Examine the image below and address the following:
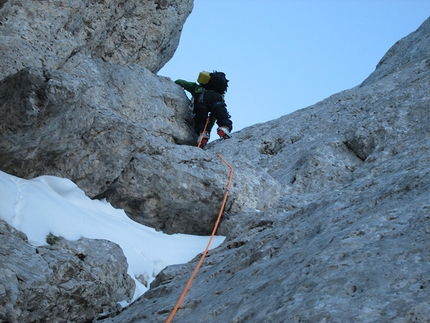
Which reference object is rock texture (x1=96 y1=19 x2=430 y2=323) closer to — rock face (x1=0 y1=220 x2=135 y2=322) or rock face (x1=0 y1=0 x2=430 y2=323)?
rock face (x1=0 y1=0 x2=430 y2=323)

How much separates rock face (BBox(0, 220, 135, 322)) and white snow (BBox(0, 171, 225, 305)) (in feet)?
1.32

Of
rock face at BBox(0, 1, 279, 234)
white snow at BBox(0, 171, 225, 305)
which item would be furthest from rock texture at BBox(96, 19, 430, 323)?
white snow at BBox(0, 171, 225, 305)

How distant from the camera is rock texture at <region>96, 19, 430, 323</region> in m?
3.29

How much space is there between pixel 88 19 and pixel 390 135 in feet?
22.3

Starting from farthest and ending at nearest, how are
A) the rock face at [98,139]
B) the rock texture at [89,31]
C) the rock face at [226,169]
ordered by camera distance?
1. the rock texture at [89,31]
2. the rock face at [98,139]
3. the rock face at [226,169]

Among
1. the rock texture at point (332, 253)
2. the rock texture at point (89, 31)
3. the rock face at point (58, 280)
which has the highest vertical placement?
the rock texture at point (89, 31)

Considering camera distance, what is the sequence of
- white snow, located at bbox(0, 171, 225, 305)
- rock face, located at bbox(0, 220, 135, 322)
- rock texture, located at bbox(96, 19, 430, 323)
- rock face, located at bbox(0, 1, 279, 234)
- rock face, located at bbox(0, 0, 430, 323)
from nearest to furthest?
rock texture, located at bbox(96, 19, 430, 323), rock face, located at bbox(0, 0, 430, 323), rock face, located at bbox(0, 220, 135, 322), white snow, located at bbox(0, 171, 225, 305), rock face, located at bbox(0, 1, 279, 234)

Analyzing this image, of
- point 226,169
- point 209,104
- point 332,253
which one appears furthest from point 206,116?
point 332,253

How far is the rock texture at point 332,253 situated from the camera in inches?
130

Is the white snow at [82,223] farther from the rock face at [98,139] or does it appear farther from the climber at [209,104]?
the climber at [209,104]

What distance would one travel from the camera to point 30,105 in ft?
24.8

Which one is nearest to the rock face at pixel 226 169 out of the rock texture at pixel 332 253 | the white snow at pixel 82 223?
the rock texture at pixel 332 253

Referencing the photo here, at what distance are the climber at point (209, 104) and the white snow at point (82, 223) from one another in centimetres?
390

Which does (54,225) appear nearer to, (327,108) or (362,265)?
(362,265)
